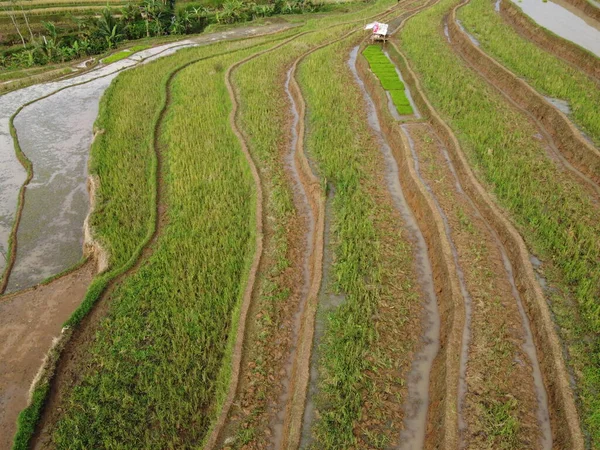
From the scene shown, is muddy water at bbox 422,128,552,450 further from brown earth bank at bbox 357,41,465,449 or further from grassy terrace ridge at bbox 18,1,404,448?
grassy terrace ridge at bbox 18,1,404,448

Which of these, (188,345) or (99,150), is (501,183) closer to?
(188,345)

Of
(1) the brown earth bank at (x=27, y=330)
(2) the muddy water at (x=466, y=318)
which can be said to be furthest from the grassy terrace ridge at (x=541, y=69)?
(1) the brown earth bank at (x=27, y=330)

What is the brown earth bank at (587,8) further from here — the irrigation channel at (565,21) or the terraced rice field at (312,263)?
the terraced rice field at (312,263)

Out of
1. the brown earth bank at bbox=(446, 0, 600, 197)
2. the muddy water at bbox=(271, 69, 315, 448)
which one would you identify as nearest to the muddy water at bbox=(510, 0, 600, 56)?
the brown earth bank at bbox=(446, 0, 600, 197)

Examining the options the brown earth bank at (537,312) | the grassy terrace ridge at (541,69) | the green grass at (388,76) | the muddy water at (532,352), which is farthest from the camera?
the green grass at (388,76)

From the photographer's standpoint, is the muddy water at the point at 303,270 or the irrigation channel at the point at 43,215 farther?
the irrigation channel at the point at 43,215

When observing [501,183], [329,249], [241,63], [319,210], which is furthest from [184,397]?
[241,63]
